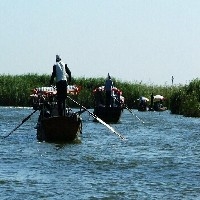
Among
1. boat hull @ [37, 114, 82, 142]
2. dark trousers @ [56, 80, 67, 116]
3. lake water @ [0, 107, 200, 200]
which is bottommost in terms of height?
lake water @ [0, 107, 200, 200]

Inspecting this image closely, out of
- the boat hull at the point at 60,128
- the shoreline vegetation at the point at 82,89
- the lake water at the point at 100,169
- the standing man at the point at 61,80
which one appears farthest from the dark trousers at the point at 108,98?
the shoreline vegetation at the point at 82,89

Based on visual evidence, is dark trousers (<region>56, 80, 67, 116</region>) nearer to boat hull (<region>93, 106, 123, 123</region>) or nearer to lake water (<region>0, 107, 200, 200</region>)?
lake water (<region>0, 107, 200, 200</region>)

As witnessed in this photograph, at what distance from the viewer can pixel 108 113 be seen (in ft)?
133

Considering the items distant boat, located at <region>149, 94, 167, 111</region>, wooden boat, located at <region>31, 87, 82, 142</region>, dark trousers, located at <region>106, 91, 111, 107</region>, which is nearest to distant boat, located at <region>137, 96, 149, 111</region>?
distant boat, located at <region>149, 94, 167, 111</region>

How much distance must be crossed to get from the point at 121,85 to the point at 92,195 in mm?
58376

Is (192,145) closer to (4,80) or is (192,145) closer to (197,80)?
(197,80)

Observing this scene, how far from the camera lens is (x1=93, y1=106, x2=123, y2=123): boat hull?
40.3 m

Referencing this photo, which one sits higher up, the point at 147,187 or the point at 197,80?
the point at 197,80

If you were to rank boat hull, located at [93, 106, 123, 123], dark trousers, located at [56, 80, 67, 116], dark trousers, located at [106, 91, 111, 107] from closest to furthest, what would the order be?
dark trousers, located at [56, 80, 67, 116] → dark trousers, located at [106, 91, 111, 107] → boat hull, located at [93, 106, 123, 123]

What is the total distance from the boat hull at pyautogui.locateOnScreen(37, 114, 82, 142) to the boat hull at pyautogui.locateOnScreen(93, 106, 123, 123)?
14.5 meters

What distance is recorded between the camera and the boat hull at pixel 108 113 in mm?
40312

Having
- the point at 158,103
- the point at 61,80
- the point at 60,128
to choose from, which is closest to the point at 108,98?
the point at 61,80

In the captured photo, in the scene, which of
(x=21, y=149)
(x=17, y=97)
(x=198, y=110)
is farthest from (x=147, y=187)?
(x=17, y=97)

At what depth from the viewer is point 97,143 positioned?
2667 cm
